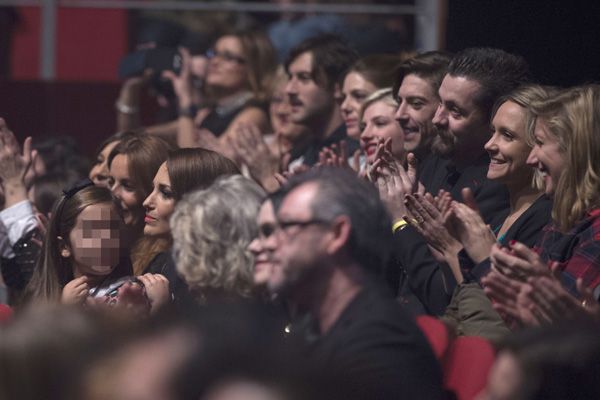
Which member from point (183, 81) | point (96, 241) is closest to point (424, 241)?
point (96, 241)

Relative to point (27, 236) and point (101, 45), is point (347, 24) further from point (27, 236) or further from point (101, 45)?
point (27, 236)

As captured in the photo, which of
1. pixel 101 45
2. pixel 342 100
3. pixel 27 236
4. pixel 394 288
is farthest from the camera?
pixel 101 45

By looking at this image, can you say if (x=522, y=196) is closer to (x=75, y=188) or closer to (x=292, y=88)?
(x=75, y=188)

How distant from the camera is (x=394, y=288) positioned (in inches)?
190

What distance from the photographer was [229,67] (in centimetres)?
738

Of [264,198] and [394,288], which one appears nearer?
[264,198]

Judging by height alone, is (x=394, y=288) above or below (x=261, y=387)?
below

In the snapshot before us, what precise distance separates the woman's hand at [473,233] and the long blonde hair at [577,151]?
229mm

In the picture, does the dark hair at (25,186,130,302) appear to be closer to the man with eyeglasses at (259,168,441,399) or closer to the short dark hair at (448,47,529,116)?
the short dark hair at (448,47,529,116)

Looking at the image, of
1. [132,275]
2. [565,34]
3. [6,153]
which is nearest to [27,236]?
[6,153]

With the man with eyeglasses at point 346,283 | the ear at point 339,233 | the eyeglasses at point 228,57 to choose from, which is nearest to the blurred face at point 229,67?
the eyeglasses at point 228,57

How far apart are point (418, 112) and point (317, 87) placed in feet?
4.59

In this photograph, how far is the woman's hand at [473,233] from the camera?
168 inches

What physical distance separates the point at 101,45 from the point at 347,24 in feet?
5.31
